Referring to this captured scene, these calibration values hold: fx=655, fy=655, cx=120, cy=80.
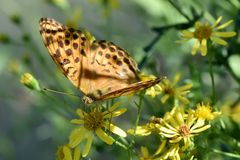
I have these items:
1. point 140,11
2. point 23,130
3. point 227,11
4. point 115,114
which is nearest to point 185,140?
point 115,114

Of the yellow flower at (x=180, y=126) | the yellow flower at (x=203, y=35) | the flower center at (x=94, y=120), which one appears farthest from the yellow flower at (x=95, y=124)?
Answer: the yellow flower at (x=203, y=35)

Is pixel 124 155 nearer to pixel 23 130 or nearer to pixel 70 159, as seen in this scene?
pixel 70 159

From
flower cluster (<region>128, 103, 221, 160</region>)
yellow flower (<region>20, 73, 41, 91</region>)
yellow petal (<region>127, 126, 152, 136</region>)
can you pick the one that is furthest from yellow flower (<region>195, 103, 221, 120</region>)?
yellow flower (<region>20, 73, 41, 91</region>)

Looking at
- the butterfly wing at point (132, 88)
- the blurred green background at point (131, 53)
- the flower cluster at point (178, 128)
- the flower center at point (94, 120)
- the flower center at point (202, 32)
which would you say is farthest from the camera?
the blurred green background at point (131, 53)

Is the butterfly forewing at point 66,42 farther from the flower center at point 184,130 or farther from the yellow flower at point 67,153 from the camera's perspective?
the flower center at point 184,130

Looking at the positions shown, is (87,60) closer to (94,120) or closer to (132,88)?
(94,120)
